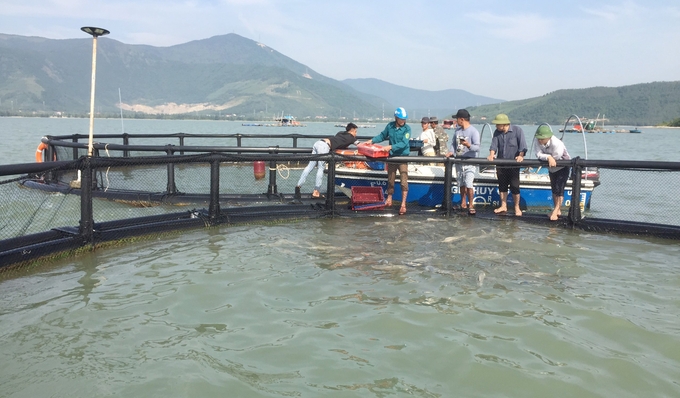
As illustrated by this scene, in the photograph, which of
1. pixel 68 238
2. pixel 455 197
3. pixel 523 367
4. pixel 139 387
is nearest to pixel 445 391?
pixel 523 367

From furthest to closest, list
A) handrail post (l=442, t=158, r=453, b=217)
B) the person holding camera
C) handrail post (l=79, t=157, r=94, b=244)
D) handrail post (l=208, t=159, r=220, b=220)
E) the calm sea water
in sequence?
the person holding camera, handrail post (l=442, t=158, r=453, b=217), handrail post (l=208, t=159, r=220, b=220), handrail post (l=79, t=157, r=94, b=244), the calm sea water

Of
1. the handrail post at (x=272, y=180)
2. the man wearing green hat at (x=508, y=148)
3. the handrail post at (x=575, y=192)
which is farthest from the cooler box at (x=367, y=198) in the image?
the handrail post at (x=575, y=192)

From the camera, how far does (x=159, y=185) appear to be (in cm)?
1203

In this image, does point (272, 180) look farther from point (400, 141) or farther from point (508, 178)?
point (508, 178)

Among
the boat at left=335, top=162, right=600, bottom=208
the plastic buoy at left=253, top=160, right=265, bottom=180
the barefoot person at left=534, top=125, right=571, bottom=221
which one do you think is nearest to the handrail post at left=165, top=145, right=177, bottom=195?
the plastic buoy at left=253, top=160, right=265, bottom=180

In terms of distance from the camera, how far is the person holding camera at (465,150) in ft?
35.0

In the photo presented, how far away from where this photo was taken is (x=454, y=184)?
1200 centimetres

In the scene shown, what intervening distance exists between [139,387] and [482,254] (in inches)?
196

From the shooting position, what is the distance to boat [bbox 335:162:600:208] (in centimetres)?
1205

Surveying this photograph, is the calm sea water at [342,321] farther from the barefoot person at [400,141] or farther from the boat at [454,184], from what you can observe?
the boat at [454,184]

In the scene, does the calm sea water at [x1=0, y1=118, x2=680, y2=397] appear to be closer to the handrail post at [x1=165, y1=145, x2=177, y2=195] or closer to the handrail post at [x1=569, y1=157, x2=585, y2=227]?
the handrail post at [x1=569, y1=157, x2=585, y2=227]

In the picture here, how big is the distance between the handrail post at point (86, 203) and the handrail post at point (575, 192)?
24.5 feet

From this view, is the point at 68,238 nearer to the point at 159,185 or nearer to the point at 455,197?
the point at 159,185

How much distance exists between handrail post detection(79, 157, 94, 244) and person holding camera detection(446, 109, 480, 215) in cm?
628
